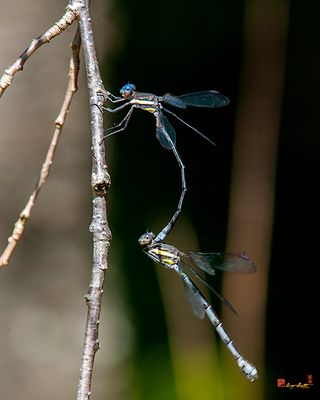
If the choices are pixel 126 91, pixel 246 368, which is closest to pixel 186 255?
pixel 246 368

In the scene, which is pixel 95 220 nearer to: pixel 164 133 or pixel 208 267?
pixel 164 133

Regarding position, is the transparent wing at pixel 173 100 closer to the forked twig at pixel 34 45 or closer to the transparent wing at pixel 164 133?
the transparent wing at pixel 164 133

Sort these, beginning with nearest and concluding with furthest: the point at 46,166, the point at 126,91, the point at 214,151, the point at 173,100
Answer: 1. the point at 46,166
2. the point at 126,91
3. the point at 173,100
4. the point at 214,151

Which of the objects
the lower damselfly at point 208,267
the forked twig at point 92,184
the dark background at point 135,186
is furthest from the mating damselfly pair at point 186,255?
the forked twig at point 92,184

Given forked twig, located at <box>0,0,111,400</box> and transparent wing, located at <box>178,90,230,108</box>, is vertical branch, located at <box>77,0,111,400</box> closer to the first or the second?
forked twig, located at <box>0,0,111,400</box>

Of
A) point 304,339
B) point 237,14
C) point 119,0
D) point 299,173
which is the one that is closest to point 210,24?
point 237,14

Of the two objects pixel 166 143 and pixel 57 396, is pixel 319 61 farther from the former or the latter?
pixel 57 396
